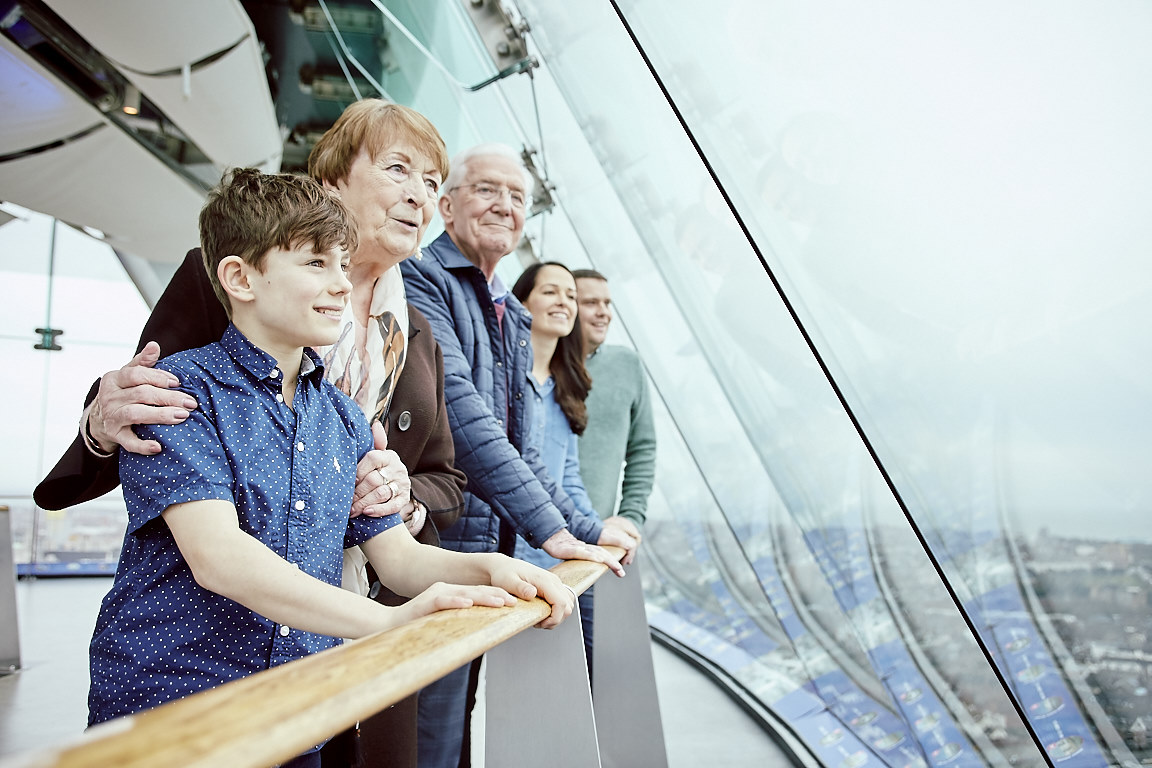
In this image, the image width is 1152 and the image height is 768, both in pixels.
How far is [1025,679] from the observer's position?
1415 mm

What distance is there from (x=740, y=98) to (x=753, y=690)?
291 centimetres

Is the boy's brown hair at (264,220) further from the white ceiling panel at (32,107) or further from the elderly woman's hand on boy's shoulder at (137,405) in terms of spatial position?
the white ceiling panel at (32,107)

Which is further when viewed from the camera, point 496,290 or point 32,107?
point 32,107

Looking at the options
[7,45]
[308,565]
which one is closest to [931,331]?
[308,565]

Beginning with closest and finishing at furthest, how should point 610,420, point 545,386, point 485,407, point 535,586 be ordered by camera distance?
point 535,586 → point 485,407 → point 545,386 → point 610,420

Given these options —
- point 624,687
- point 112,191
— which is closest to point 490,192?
point 624,687

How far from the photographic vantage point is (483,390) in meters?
1.86

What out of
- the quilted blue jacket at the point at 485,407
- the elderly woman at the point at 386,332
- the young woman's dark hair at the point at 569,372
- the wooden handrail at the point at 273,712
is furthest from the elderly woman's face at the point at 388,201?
the young woman's dark hair at the point at 569,372

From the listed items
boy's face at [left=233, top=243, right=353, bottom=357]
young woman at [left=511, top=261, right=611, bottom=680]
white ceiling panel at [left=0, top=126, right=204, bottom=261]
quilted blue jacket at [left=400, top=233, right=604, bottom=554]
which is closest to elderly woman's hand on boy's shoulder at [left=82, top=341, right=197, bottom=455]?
boy's face at [left=233, top=243, right=353, bottom=357]

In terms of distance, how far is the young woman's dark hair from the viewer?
251 centimetres

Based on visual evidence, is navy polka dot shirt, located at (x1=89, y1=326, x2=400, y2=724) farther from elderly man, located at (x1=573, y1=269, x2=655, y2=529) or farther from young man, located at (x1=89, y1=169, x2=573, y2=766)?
elderly man, located at (x1=573, y1=269, x2=655, y2=529)

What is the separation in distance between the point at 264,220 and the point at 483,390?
912mm

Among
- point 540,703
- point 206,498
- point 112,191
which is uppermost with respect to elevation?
point 112,191

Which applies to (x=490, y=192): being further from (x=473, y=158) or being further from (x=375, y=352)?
(x=375, y=352)
